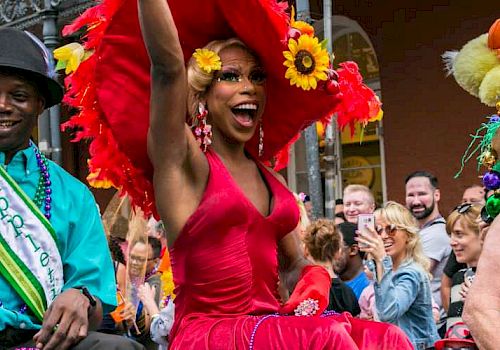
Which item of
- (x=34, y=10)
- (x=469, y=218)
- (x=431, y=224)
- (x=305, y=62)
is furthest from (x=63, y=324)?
(x=34, y=10)

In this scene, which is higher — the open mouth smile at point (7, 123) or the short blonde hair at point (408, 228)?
→ the open mouth smile at point (7, 123)

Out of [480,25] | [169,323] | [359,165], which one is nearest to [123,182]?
[169,323]

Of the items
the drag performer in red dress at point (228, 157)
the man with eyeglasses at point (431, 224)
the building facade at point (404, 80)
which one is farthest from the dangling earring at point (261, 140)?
the building facade at point (404, 80)

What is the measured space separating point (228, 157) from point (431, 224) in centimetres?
383

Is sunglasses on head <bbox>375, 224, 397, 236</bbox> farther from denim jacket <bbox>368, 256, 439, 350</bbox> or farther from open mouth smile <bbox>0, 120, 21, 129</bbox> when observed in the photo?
open mouth smile <bbox>0, 120, 21, 129</bbox>

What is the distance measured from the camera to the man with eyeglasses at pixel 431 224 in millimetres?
6375

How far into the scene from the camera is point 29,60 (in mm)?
2988

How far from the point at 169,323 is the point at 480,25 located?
20.3 ft

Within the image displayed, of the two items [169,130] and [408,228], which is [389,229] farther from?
[169,130]

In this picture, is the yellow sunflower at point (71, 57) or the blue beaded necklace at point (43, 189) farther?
the yellow sunflower at point (71, 57)

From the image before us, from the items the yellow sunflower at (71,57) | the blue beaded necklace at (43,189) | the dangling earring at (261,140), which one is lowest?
the blue beaded necklace at (43,189)

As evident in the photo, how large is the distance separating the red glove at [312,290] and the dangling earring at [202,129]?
614 millimetres

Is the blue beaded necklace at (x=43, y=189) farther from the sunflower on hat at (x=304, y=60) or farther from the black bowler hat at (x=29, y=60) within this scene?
the sunflower on hat at (x=304, y=60)

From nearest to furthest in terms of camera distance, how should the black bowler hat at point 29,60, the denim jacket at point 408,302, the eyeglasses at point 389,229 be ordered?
the black bowler hat at point 29,60 → the denim jacket at point 408,302 → the eyeglasses at point 389,229
